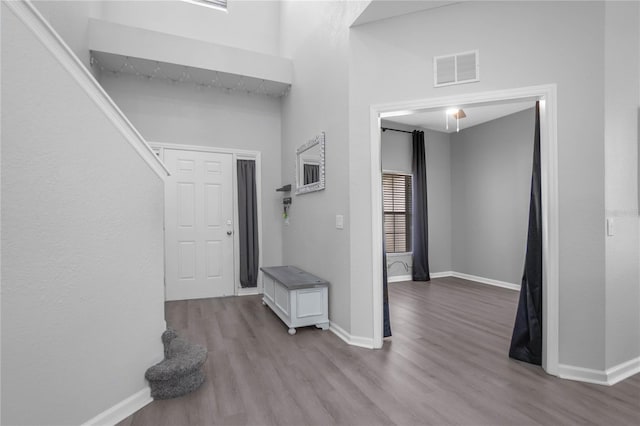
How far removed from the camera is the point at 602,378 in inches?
84.4

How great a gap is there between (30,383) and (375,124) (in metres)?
2.69

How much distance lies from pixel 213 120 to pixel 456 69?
342 centimetres

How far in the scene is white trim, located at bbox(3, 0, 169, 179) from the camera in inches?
49.6

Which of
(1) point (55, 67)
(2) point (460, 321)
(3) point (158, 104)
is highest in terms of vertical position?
(3) point (158, 104)

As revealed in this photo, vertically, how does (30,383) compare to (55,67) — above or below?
below

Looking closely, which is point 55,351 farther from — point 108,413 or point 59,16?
point 59,16

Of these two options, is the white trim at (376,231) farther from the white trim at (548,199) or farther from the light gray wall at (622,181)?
the light gray wall at (622,181)

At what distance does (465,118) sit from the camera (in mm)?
5250

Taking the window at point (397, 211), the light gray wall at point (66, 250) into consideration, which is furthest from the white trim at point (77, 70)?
the window at point (397, 211)

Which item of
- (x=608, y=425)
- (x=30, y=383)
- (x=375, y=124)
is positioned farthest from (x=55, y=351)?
(x=608, y=425)

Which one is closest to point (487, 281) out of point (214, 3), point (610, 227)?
point (610, 227)

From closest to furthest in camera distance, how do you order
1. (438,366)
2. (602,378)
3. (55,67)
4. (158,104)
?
(55,67) → (602,378) → (438,366) → (158,104)

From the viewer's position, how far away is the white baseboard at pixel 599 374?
2146mm

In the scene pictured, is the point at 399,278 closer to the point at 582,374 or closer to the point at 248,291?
the point at 248,291
